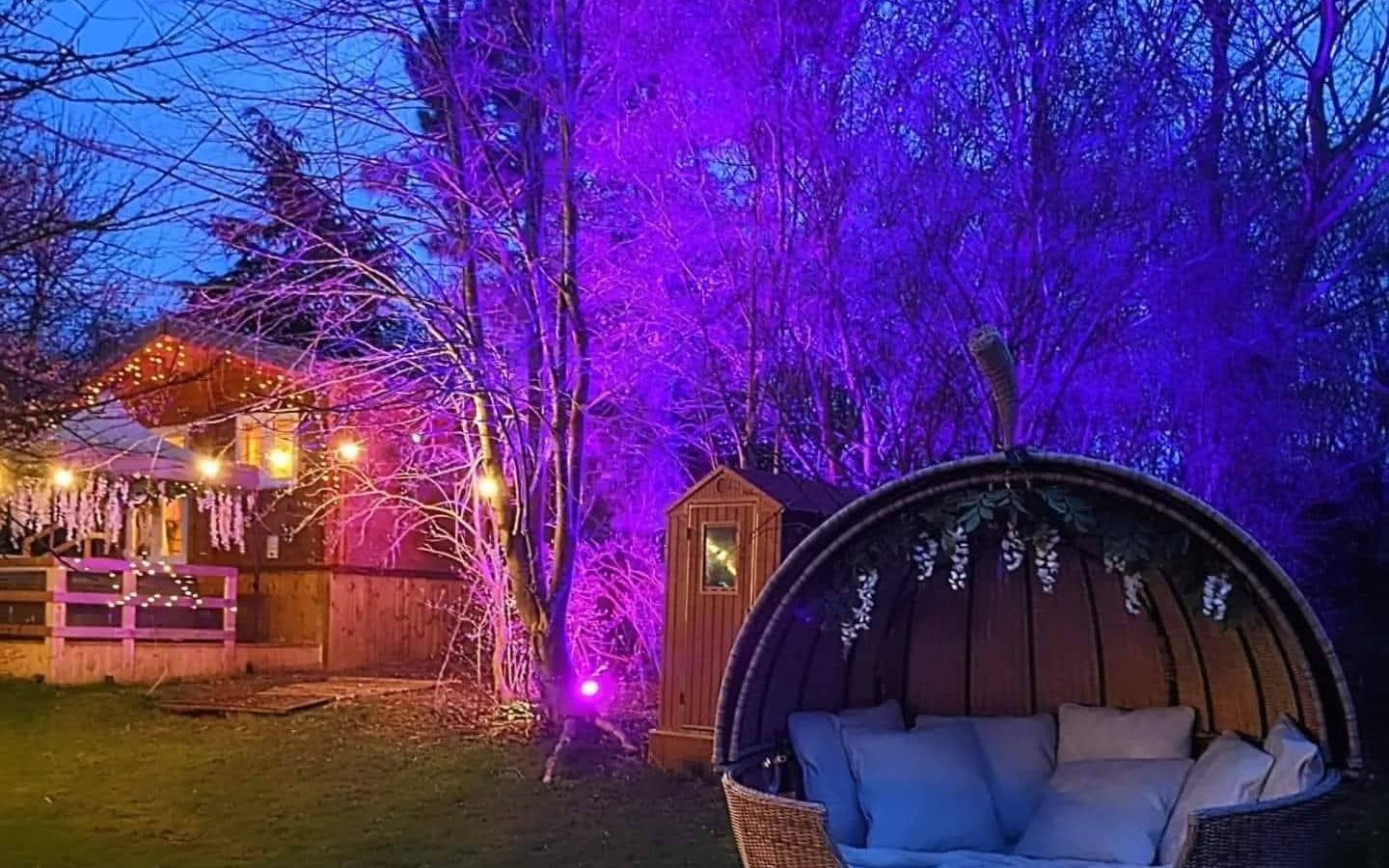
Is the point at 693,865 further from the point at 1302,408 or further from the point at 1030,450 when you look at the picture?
the point at 1302,408

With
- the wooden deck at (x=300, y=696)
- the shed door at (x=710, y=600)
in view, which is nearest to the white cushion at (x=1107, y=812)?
the shed door at (x=710, y=600)

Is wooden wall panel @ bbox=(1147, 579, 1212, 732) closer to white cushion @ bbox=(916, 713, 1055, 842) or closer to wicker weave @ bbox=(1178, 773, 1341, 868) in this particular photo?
white cushion @ bbox=(916, 713, 1055, 842)

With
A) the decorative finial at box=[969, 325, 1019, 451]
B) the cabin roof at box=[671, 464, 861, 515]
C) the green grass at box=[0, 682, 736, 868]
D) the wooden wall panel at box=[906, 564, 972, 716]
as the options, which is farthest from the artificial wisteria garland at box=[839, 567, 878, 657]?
the cabin roof at box=[671, 464, 861, 515]

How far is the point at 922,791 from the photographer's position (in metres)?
5.39

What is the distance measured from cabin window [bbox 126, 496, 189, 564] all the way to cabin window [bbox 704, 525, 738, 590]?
369 inches

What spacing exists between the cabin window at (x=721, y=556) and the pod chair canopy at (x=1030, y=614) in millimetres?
2737

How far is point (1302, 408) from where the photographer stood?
1008 centimetres

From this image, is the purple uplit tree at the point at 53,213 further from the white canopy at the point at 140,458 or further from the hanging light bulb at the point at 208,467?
the hanging light bulb at the point at 208,467

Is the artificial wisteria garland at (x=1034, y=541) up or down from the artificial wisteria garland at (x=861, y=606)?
up

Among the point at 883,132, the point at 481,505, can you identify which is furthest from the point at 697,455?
the point at 883,132

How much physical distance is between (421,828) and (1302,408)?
7.00 metres

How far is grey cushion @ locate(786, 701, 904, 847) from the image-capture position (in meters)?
5.43

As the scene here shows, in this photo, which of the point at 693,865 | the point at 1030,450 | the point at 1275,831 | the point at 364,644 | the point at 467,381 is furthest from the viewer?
the point at 364,644

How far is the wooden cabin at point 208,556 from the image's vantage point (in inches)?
495
